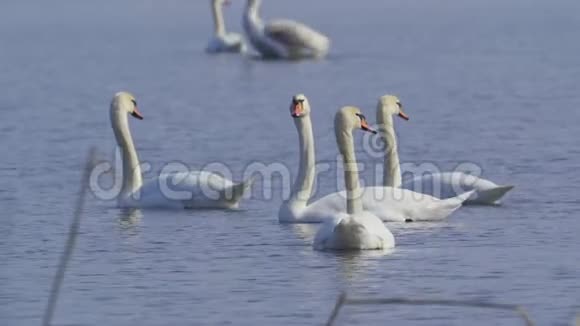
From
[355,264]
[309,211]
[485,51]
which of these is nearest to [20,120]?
[309,211]

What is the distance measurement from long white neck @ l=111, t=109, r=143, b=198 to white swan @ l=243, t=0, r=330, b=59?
17992 millimetres

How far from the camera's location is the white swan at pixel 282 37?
33.2 metres

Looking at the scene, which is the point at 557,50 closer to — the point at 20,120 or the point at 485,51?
the point at 485,51

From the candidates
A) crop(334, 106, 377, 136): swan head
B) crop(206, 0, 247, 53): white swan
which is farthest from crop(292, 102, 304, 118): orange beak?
crop(206, 0, 247, 53): white swan

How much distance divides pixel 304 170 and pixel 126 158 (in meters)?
2.01

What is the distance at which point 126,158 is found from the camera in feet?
48.0

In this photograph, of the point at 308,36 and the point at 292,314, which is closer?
the point at 292,314

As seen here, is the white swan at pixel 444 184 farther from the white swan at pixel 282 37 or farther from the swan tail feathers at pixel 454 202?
the white swan at pixel 282 37

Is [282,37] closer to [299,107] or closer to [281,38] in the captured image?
[281,38]

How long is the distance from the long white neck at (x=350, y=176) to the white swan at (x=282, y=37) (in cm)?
2038

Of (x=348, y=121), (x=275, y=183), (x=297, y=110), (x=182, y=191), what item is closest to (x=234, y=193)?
(x=182, y=191)

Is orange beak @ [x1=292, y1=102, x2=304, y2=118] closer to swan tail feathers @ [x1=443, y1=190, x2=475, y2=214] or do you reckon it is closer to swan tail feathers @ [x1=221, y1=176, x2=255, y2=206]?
swan tail feathers @ [x1=221, y1=176, x2=255, y2=206]

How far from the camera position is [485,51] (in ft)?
119

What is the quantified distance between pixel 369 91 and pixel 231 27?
2645 cm
